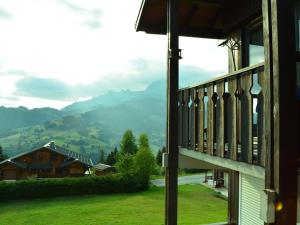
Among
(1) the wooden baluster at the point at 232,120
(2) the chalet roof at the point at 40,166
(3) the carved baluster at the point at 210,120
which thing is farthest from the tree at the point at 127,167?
(1) the wooden baluster at the point at 232,120

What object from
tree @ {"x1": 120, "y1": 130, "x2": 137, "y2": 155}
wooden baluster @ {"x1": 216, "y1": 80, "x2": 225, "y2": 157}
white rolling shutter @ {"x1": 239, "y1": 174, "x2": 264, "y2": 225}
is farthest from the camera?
tree @ {"x1": 120, "y1": 130, "x2": 137, "y2": 155}

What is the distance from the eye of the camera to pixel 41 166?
4666cm

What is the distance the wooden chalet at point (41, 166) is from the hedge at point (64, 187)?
14170mm

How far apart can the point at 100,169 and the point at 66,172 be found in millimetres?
5076

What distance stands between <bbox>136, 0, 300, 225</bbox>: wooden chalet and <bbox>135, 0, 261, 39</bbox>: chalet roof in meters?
→ 0.02

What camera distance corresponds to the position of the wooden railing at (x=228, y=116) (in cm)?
297

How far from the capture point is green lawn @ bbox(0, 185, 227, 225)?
22156mm

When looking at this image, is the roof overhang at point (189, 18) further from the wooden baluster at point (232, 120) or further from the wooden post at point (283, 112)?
the wooden post at point (283, 112)

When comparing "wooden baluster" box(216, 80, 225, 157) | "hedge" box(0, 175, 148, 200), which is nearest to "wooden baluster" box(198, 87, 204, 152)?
"wooden baluster" box(216, 80, 225, 157)

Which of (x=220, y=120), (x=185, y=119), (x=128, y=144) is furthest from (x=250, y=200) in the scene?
(x=128, y=144)

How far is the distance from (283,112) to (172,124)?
2634 mm

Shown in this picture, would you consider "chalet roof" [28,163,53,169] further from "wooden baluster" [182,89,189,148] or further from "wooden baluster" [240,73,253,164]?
"wooden baluster" [240,73,253,164]

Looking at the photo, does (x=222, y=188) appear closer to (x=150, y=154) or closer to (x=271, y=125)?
(x=150, y=154)

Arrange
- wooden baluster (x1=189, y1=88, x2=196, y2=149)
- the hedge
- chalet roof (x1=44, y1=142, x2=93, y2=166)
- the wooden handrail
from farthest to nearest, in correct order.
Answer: chalet roof (x1=44, y1=142, x2=93, y2=166) < the hedge < wooden baluster (x1=189, y1=88, x2=196, y2=149) < the wooden handrail
